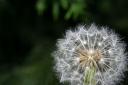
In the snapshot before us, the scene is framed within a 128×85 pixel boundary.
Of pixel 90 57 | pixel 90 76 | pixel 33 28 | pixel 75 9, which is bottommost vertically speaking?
pixel 90 76

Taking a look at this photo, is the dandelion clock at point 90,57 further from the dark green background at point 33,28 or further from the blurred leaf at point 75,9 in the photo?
the dark green background at point 33,28

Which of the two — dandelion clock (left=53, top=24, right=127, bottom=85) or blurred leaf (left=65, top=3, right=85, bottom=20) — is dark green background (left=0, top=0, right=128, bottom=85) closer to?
blurred leaf (left=65, top=3, right=85, bottom=20)

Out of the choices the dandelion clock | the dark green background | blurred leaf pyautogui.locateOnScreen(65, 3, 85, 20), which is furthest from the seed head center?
the dark green background

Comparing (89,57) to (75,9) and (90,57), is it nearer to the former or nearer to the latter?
(90,57)

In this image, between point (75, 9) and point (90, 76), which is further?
point (75, 9)

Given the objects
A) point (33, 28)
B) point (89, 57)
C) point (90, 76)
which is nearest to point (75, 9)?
point (33, 28)
